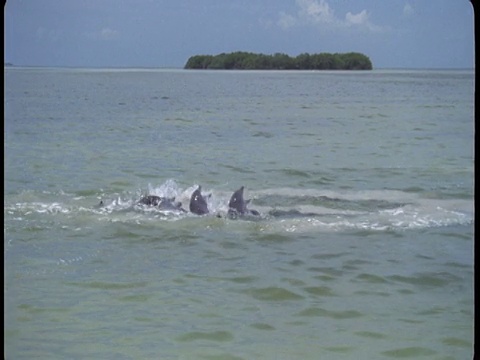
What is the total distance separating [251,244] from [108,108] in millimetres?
9619

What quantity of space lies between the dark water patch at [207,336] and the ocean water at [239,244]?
0.02 metres

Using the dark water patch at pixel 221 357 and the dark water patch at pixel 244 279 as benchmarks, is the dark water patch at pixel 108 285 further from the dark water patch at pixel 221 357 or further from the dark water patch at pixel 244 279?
the dark water patch at pixel 221 357

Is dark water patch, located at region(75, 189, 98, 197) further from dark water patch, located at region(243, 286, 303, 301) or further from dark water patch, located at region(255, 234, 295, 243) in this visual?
dark water patch, located at region(243, 286, 303, 301)

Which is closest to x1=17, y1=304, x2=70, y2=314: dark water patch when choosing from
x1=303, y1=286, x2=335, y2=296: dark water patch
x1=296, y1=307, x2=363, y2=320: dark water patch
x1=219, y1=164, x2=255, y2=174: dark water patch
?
x1=296, y1=307, x2=363, y2=320: dark water patch

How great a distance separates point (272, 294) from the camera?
15.3 ft

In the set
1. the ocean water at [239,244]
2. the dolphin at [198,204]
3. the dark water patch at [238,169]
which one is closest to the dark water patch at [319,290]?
the ocean water at [239,244]

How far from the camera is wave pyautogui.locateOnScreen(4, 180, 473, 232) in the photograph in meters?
6.24

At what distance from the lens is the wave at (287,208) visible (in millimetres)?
6238

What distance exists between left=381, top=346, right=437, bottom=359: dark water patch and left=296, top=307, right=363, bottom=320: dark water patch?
48 centimetres

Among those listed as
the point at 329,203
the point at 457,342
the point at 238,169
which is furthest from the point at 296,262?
the point at 238,169

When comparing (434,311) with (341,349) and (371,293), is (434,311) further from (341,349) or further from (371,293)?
(341,349)

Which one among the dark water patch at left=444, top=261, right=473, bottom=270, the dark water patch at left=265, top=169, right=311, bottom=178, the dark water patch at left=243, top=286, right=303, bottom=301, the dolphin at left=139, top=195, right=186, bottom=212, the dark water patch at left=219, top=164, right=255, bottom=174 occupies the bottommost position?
the dark water patch at left=243, top=286, right=303, bottom=301

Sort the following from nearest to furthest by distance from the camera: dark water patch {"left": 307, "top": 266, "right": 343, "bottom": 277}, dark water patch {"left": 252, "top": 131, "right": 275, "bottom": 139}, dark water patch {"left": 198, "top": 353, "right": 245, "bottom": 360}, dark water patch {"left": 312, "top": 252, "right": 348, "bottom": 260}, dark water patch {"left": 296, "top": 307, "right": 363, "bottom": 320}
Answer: dark water patch {"left": 198, "top": 353, "right": 245, "bottom": 360} → dark water patch {"left": 296, "top": 307, "right": 363, "bottom": 320} → dark water patch {"left": 307, "top": 266, "right": 343, "bottom": 277} → dark water patch {"left": 312, "top": 252, "right": 348, "bottom": 260} → dark water patch {"left": 252, "top": 131, "right": 275, "bottom": 139}

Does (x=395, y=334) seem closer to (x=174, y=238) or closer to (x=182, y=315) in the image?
(x=182, y=315)
